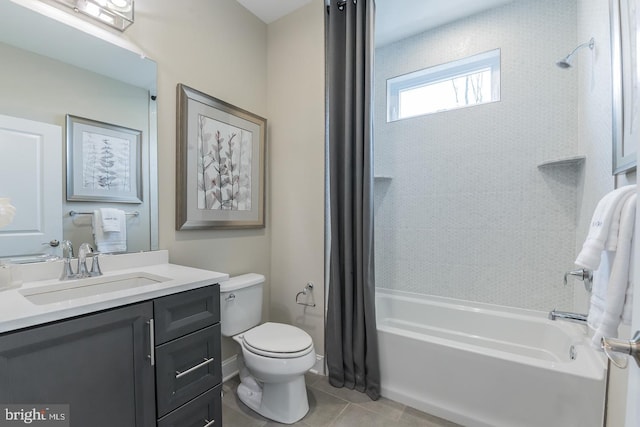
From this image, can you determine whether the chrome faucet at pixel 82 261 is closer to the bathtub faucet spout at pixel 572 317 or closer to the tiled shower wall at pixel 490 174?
the tiled shower wall at pixel 490 174

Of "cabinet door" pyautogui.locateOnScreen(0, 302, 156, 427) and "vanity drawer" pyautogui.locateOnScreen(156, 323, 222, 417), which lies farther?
"vanity drawer" pyautogui.locateOnScreen(156, 323, 222, 417)

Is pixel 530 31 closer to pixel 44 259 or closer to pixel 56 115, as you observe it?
pixel 56 115

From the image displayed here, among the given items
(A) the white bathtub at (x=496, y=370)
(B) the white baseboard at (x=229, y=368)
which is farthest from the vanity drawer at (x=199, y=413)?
(A) the white bathtub at (x=496, y=370)

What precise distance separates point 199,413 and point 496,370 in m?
1.44

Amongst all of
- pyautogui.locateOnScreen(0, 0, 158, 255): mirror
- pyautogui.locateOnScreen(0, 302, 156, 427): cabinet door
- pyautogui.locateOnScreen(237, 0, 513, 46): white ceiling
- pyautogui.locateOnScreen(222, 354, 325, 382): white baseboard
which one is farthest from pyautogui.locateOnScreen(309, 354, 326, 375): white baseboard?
pyautogui.locateOnScreen(237, 0, 513, 46): white ceiling

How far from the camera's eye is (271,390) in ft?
5.27

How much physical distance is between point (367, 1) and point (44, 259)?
227 cm

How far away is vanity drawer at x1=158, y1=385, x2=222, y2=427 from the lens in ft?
3.62

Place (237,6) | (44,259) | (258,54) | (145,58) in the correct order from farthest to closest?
(258,54), (237,6), (145,58), (44,259)

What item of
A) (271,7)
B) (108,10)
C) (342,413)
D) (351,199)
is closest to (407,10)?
(271,7)

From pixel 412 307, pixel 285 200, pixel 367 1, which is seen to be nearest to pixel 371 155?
pixel 285 200

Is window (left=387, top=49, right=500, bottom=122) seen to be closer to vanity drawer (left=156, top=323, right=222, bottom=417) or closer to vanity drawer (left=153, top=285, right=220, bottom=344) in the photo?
vanity drawer (left=153, top=285, right=220, bottom=344)

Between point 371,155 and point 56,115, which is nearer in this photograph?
point 56,115

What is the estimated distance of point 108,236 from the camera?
141 cm
